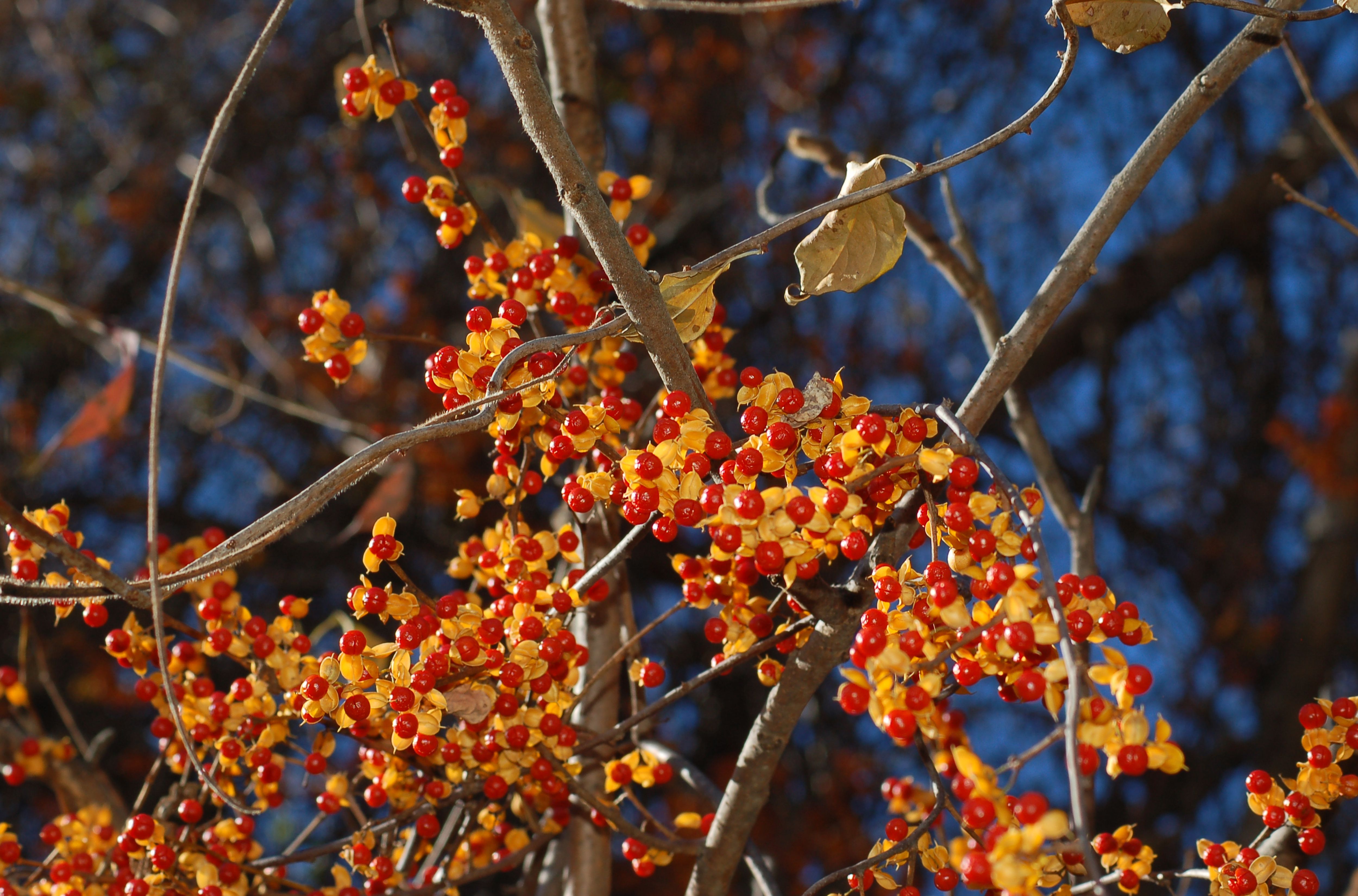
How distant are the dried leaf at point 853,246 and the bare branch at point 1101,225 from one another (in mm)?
105

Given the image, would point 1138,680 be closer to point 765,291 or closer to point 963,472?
point 963,472

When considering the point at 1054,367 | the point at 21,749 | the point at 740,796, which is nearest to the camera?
the point at 740,796

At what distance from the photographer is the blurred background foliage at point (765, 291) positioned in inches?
103

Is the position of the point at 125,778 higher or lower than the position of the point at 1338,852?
higher

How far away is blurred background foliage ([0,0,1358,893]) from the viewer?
8.57 feet

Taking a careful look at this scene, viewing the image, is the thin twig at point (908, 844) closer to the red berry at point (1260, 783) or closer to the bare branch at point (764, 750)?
the bare branch at point (764, 750)

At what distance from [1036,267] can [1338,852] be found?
63.4 inches

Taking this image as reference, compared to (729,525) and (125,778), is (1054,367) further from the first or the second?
(125,778)

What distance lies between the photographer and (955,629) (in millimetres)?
607

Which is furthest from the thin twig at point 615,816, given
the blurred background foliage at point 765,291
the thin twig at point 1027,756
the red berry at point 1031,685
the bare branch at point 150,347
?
the blurred background foliage at point 765,291

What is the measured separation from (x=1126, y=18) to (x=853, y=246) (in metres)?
0.25

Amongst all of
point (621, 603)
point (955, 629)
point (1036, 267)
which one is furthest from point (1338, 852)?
point (955, 629)

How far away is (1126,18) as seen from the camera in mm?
765

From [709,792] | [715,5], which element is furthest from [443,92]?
[709,792]
